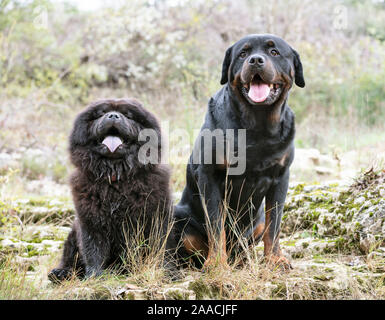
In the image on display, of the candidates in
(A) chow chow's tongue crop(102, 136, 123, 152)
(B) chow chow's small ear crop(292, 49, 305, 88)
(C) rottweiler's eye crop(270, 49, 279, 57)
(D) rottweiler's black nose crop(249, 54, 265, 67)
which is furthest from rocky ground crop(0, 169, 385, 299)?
(C) rottweiler's eye crop(270, 49, 279, 57)

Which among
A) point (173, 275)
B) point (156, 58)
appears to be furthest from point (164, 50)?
point (173, 275)

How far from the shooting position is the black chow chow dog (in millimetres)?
3738

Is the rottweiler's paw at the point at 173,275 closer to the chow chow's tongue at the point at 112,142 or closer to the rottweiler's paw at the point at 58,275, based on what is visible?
the rottweiler's paw at the point at 58,275

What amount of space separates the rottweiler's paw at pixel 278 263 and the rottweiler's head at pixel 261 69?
4.10ft

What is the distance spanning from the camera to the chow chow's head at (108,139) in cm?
379

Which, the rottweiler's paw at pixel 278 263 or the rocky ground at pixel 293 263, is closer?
the rocky ground at pixel 293 263

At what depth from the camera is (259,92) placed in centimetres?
339

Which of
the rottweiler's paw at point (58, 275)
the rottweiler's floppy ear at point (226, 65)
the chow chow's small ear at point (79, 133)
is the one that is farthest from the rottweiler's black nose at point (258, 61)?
the rottweiler's paw at point (58, 275)

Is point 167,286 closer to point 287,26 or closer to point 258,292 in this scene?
point 258,292

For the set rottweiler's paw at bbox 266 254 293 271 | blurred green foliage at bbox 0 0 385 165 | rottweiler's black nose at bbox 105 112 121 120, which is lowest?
rottweiler's paw at bbox 266 254 293 271

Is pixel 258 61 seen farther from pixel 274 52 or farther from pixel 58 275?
pixel 58 275

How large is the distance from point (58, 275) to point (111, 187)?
34.6 inches

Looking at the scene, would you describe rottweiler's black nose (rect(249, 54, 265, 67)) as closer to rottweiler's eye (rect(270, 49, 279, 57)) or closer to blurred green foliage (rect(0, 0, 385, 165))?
rottweiler's eye (rect(270, 49, 279, 57))

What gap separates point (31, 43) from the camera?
13.6 metres
